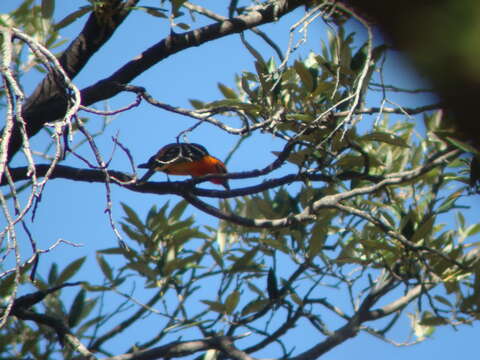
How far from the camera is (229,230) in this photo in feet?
10.7

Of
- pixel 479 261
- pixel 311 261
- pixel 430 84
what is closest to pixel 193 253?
pixel 311 261

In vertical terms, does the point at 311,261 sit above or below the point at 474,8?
above

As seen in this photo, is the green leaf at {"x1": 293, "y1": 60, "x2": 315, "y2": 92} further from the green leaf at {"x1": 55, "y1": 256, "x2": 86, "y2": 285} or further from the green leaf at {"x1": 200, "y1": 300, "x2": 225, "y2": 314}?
the green leaf at {"x1": 55, "y1": 256, "x2": 86, "y2": 285}

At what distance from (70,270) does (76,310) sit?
268 millimetres

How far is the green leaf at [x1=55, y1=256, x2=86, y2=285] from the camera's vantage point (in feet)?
9.35

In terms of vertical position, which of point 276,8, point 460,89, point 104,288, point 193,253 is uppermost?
point 276,8

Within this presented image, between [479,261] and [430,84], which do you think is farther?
[479,261]

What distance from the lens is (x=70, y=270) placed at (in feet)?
9.39

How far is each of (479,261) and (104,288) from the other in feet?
4.98

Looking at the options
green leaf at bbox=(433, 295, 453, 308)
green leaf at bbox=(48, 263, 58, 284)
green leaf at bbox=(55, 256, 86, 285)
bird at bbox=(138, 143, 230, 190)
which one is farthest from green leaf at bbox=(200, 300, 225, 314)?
green leaf at bbox=(433, 295, 453, 308)

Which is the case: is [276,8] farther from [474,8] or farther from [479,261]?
[474,8]

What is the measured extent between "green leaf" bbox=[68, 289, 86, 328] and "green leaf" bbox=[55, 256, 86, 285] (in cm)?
21

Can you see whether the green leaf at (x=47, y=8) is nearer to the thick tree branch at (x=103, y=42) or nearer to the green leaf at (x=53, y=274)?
the thick tree branch at (x=103, y=42)

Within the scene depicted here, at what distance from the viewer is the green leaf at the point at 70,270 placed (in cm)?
285
